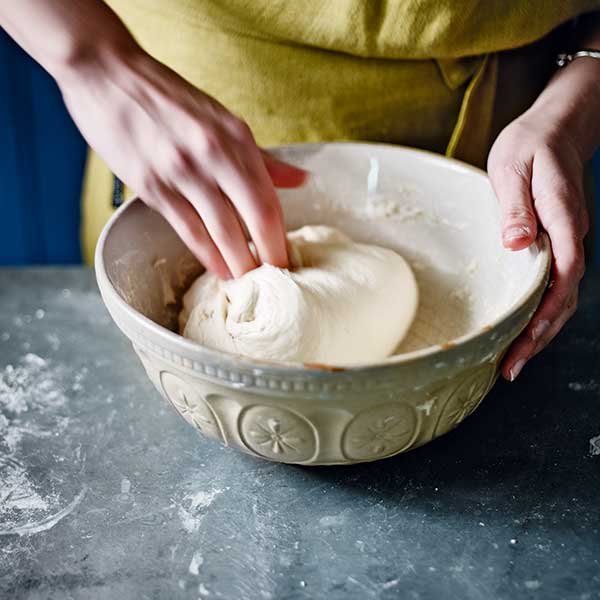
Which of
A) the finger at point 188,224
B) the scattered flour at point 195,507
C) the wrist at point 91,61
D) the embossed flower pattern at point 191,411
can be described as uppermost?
the wrist at point 91,61

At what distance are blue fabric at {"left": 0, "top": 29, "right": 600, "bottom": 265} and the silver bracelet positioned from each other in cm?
66

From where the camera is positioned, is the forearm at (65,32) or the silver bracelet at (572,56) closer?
the forearm at (65,32)

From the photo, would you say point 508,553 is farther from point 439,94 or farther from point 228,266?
point 439,94

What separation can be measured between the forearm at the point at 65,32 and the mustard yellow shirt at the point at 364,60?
0.18 m

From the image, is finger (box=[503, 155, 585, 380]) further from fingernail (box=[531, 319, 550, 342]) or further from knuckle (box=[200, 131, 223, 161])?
knuckle (box=[200, 131, 223, 161])

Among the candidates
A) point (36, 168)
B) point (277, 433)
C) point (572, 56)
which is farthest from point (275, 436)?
point (36, 168)

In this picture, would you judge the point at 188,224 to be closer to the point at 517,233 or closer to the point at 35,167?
the point at 517,233

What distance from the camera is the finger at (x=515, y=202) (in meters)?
0.87

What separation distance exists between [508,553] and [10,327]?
77cm

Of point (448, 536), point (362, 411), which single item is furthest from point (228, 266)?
point (448, 536)

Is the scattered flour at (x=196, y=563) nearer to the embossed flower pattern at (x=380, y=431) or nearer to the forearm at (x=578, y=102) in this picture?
the embossed flower pattern at (x=380, y=431)

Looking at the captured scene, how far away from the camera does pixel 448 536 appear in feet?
2.65

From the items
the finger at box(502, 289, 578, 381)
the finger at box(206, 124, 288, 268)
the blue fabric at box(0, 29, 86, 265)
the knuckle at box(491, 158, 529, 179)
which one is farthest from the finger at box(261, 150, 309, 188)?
the blue fabric at box(0, 29, 86, 265)

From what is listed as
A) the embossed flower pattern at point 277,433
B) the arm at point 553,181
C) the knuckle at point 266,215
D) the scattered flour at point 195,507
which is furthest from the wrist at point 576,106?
the scattered flour at point 195,507
